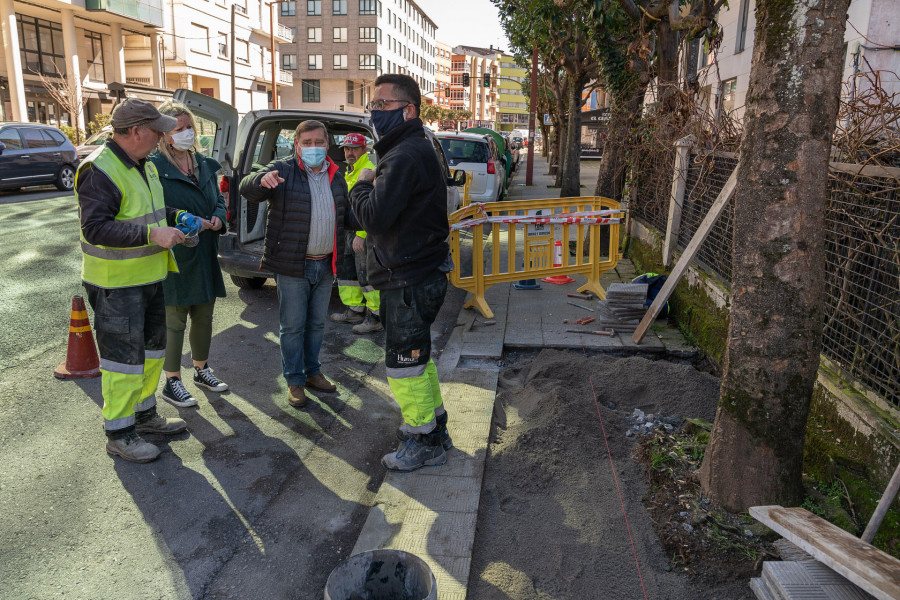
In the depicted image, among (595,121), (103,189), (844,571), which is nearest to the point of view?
(844,571)

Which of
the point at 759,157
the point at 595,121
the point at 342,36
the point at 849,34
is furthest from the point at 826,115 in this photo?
the point at 342,36

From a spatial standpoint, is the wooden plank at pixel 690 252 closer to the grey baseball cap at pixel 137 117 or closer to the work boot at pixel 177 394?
the work boot at pixel 177 394

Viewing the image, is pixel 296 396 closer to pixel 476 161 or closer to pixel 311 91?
pixel 476 161

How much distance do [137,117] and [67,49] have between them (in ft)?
112

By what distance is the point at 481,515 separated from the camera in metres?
3.41

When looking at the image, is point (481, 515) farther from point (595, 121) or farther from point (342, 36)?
point (342, 36)

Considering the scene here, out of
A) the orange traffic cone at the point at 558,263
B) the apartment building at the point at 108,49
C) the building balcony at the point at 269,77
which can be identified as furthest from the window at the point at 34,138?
the building balcony at the point at 269,77

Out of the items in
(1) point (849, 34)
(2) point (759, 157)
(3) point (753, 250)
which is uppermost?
(1) point (849, 34)

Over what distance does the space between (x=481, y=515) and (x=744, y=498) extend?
4.17 feet

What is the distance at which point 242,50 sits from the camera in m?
49.1

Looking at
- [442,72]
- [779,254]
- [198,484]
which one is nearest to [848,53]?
[779,254]

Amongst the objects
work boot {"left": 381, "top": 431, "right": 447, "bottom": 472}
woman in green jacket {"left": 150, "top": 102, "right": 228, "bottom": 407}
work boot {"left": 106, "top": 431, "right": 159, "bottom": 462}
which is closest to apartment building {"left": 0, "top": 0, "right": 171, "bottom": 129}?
woman in green jacket {"left": 150, "top": 102, "right": 228, "bottom": 407}

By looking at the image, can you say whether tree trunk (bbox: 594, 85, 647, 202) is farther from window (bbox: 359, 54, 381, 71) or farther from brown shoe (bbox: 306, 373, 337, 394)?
window (bbox: 359, 54, 381, 71)

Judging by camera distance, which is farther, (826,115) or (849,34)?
(849,34)
